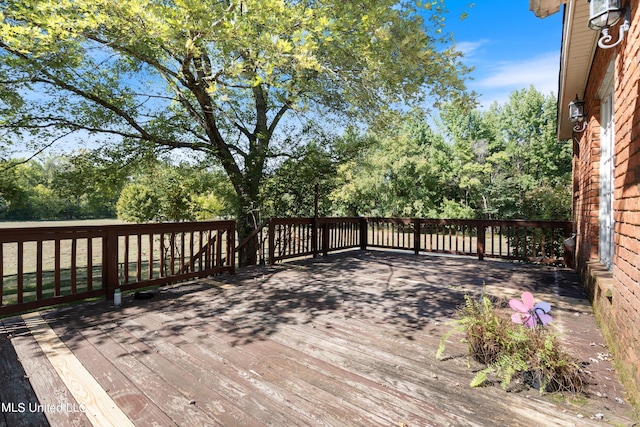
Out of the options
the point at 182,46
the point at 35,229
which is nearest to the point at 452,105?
the point at 182,46

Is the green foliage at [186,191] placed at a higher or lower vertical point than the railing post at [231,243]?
higher

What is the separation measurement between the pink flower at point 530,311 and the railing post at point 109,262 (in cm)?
386

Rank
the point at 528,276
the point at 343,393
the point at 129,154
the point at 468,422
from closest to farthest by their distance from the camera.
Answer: the point at 468,422, the point at 343,393, the point at 528,276, the point at 129,154

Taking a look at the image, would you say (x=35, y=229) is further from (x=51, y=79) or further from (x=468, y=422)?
(x=51, y=79)

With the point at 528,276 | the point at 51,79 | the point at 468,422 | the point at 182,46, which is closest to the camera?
the point at 468,422

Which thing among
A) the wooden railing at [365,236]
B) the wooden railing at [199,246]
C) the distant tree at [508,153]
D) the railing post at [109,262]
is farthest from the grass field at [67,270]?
the distant tree at [508,153]

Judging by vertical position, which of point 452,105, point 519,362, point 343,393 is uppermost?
point 452,105

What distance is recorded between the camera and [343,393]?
182cm

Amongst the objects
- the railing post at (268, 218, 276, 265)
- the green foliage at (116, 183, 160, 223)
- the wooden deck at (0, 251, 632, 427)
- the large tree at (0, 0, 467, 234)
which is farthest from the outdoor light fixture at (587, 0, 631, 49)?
the green foliage at (116, 183, 160, 223)

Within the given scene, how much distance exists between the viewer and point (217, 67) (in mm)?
5672

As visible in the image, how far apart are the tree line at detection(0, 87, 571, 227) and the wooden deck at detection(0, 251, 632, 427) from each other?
3788 millimetres

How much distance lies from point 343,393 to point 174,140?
284 inches

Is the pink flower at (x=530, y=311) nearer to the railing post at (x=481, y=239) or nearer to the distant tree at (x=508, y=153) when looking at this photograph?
the railing post at (x=481, y=239)

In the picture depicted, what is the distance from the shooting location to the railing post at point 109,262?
3.56m
